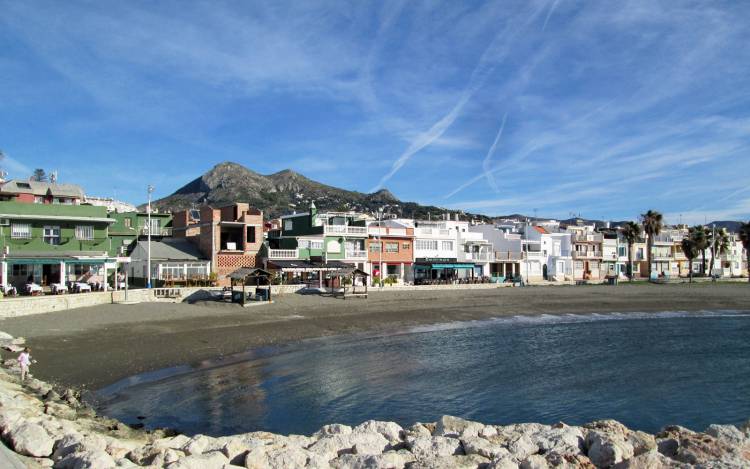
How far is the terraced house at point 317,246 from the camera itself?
5059 centimetres

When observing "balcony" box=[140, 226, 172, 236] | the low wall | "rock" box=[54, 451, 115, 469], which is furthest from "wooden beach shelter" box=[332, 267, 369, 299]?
"rock" box=[54, 451, 115, 469]

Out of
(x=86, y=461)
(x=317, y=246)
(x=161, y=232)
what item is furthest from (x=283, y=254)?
(x=86, y=461)

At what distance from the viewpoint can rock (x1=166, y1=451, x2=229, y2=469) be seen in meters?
9.26

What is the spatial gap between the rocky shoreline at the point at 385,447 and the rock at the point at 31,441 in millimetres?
16

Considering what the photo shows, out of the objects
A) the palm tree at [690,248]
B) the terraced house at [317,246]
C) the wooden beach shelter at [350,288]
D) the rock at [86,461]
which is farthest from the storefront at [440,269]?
the rock at [86,461]

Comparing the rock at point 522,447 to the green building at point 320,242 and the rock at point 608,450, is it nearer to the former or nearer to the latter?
the rock at point 608,450

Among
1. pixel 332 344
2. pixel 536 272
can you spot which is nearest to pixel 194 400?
pixel 332 344

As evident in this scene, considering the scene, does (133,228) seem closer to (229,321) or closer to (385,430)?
(229,321)

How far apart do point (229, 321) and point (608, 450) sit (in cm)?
2565

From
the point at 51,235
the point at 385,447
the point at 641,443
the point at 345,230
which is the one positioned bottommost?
the point at 385,447

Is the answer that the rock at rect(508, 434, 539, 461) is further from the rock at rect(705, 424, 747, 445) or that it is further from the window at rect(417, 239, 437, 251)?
the window at rect(417, 239, 437, 251)

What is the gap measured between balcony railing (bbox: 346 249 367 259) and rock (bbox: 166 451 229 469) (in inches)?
1842

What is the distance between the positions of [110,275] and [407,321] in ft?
85.3

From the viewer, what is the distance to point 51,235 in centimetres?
4084
